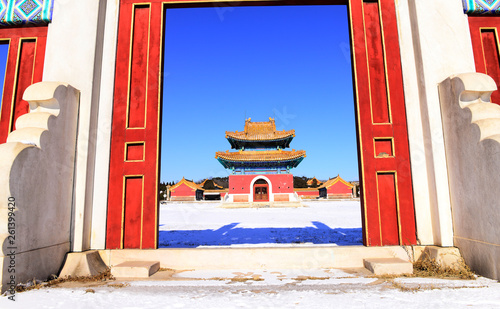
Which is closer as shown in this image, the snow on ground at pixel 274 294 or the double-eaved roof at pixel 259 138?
the snow on ground at pixel 274 294

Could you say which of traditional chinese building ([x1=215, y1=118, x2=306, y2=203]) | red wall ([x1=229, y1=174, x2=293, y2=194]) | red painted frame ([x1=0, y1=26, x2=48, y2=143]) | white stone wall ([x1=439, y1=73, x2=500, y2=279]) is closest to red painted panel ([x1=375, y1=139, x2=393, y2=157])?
white stone wall ([x1=439, y1=73, x2=500, y2=279])

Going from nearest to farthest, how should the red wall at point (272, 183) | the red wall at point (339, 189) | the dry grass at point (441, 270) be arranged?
1. the dry grass at point (441, 270)
2. the red wall at point (272, 183)
3. the red wall at point (339, 189)

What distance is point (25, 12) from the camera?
13.9 feet

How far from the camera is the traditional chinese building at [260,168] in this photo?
2945 centimetres

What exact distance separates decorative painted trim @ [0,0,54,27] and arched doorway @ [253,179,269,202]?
26.3m

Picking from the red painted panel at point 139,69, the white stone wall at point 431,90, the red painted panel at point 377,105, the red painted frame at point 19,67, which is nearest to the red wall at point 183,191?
the red painted frame at point 19,67

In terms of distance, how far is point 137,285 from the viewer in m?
3.11

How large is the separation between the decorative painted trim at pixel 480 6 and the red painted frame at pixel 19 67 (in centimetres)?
593

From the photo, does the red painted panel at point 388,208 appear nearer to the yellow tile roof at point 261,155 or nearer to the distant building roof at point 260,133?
the yellow tile roof at point 261,155

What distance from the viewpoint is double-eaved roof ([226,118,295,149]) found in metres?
30.5

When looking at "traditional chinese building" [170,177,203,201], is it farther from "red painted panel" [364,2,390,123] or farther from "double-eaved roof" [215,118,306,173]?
"red painted panel" [364,2,390,123]

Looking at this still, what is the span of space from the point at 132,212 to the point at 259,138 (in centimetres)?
2690

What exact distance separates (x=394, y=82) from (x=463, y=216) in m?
1.90

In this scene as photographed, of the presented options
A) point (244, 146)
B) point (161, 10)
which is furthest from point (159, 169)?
point (244, 146)
